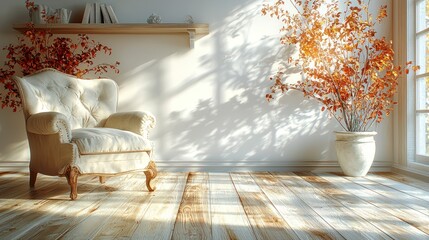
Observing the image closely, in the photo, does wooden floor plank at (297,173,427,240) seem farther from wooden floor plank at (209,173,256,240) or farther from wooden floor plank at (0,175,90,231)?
wooden floor plank at (0,175,90,231)

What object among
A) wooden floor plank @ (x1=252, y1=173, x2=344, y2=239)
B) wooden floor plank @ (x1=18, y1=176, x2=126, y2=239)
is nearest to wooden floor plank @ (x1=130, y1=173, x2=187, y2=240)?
wooden floor plank @ (x1=18, y1=176, x2=126, y2=239)

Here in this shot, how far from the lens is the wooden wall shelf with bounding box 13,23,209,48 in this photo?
3.83 m

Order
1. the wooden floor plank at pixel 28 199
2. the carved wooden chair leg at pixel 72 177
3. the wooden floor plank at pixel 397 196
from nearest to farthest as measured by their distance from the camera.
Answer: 1. the wooden floor plank at pixel 28 199
2. the wooden floor plank at pixel 397 196
3. the carved wooden chair leg at pixel 72 177

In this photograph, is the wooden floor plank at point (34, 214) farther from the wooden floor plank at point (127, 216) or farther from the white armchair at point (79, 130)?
the wooden floor plank at point (127, 216)

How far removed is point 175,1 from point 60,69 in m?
1.24

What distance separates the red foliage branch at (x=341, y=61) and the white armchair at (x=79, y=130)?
1419 millimetres

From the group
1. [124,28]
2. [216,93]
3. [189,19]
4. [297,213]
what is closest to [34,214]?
[297,213]

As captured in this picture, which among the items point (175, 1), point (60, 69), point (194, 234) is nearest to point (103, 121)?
point (60, 69)

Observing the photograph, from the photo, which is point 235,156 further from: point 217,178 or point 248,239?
point 248,239

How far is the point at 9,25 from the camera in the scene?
402cm

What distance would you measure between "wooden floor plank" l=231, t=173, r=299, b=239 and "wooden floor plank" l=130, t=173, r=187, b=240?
40 cm

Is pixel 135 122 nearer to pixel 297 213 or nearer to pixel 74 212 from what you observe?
pixel 74 212

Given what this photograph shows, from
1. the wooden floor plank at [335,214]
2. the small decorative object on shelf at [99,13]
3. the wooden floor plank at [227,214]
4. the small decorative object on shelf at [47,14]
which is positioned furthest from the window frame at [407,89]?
the small decorative object on shelf at [47,14]

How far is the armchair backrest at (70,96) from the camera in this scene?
311 cm
